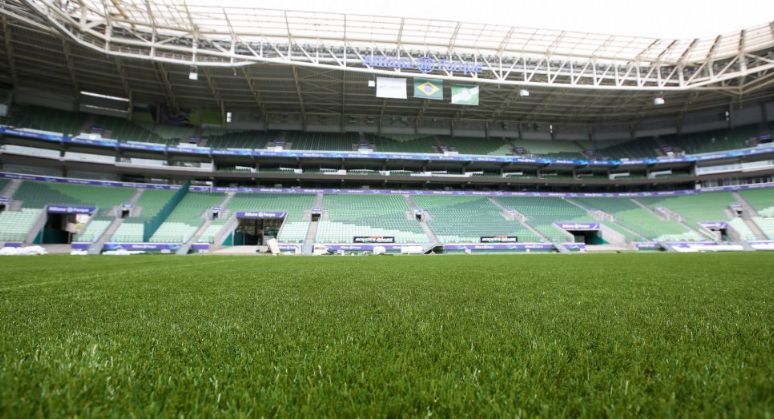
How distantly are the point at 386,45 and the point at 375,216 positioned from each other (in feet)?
42.7

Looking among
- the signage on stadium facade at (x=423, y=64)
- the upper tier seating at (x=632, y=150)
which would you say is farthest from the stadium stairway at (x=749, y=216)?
the signage on stadium facade at (x=423, y=64)

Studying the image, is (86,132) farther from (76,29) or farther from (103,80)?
(76,29)

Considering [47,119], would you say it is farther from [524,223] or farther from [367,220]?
[524,223]

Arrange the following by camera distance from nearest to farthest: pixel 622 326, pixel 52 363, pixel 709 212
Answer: pixel 52 363, pixel 622 326, pixel 709 212

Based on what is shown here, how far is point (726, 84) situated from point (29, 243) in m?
51.7

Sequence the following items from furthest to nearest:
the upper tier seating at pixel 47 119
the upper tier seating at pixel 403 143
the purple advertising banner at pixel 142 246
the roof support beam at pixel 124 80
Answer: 1. the upper tier seating at pixel 403 143
2. the upper tier seating at pixel 47 119
3. the roof support beam at pixel 124 80
4. the purple advertising banner at pixel 142 246

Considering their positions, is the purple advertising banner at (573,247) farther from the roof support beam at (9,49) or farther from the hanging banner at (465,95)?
the roof support beam at (9,49)

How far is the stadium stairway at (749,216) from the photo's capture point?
25.4 meters

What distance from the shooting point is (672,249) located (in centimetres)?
2466

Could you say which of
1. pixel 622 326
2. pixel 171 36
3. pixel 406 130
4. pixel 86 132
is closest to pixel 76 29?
pixel 171 36

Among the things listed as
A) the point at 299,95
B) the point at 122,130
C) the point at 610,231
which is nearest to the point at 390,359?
the point at 299,95

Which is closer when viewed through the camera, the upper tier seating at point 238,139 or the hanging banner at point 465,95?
the hanging banner at point 465,95

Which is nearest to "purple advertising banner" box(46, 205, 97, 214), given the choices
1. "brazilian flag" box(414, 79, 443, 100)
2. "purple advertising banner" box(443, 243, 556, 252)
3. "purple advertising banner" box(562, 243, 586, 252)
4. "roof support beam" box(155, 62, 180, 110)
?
"roof support beam" box(155, 62, 180, 110)

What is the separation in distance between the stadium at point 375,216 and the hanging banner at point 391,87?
0.54ft
